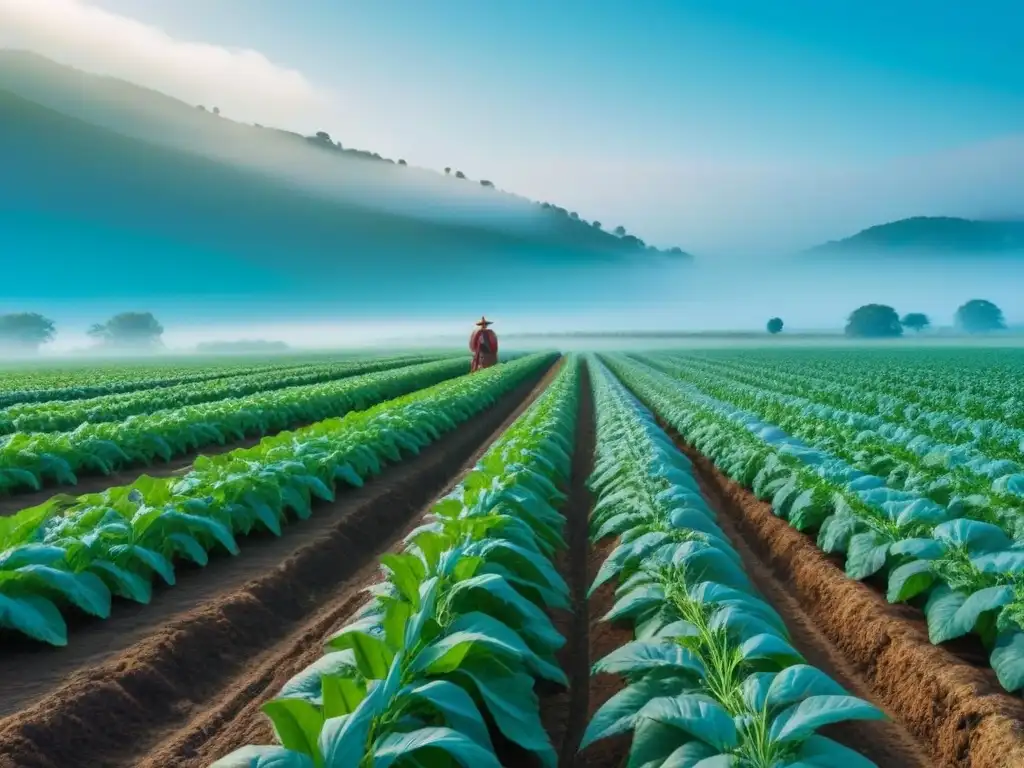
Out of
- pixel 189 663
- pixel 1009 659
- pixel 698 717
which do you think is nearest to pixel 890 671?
pixel 1009 659

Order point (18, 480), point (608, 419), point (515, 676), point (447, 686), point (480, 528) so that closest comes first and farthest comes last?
point (447, 686) → point (515, 676) → point (480, 528) → point (18, 480) → point (608, 419)

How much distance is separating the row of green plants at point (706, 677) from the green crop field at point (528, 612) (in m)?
0.01

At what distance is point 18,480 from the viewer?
9602 mm

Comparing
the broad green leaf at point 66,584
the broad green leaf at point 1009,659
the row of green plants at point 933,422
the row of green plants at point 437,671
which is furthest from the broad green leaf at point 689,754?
the row of green plants at point 933,422

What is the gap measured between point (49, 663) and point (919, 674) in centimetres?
496

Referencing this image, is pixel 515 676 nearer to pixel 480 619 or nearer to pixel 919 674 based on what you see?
pixel 480 619

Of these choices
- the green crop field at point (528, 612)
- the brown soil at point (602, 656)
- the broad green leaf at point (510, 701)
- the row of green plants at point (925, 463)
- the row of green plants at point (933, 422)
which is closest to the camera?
the green crop field at point (528, 612)

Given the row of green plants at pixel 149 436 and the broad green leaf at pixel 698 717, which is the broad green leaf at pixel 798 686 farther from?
the row of green plants at pixel 149 436

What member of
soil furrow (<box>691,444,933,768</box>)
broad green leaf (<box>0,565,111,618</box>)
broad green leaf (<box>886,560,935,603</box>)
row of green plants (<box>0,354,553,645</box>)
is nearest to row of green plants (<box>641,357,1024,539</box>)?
broad green leaf (<box>886,560,935,603</box>)

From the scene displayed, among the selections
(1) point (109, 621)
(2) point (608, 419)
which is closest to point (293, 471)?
(1) point (109, 621)

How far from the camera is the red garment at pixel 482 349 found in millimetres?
33312

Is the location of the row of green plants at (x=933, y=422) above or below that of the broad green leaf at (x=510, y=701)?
below

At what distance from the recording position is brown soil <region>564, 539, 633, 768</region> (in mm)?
3318

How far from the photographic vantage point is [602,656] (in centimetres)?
439
